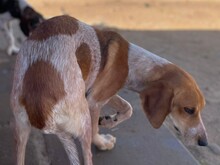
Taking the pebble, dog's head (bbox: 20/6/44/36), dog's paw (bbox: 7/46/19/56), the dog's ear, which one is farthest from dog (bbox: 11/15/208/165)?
dog's paw (bbox: 7/46/19/56)

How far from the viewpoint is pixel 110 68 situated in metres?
3.92

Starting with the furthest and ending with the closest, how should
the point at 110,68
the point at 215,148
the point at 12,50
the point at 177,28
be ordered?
the point at 177,28 → the point at 12,50 → the point at 215,148 → the point at 110,68

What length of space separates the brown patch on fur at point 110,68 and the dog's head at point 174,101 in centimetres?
27

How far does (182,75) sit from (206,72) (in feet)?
9.28

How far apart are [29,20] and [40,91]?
3047 millimetres

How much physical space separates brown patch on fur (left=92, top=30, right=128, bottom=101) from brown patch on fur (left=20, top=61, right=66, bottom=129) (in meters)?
0.53

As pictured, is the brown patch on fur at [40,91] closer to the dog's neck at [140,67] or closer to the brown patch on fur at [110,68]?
the brown patch on fur at [110,68]

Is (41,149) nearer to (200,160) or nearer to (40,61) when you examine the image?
(40,61)

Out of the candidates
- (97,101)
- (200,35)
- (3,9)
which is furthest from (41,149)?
(200,35)

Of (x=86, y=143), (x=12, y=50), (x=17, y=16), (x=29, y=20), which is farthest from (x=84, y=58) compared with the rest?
(x=12, y=50)

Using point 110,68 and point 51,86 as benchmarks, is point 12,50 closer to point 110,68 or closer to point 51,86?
point 110,68

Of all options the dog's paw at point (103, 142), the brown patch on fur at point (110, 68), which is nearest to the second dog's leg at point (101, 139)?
the dog's paw at point (103, 142)

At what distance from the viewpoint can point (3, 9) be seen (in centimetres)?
677

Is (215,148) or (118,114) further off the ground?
(118,114)
